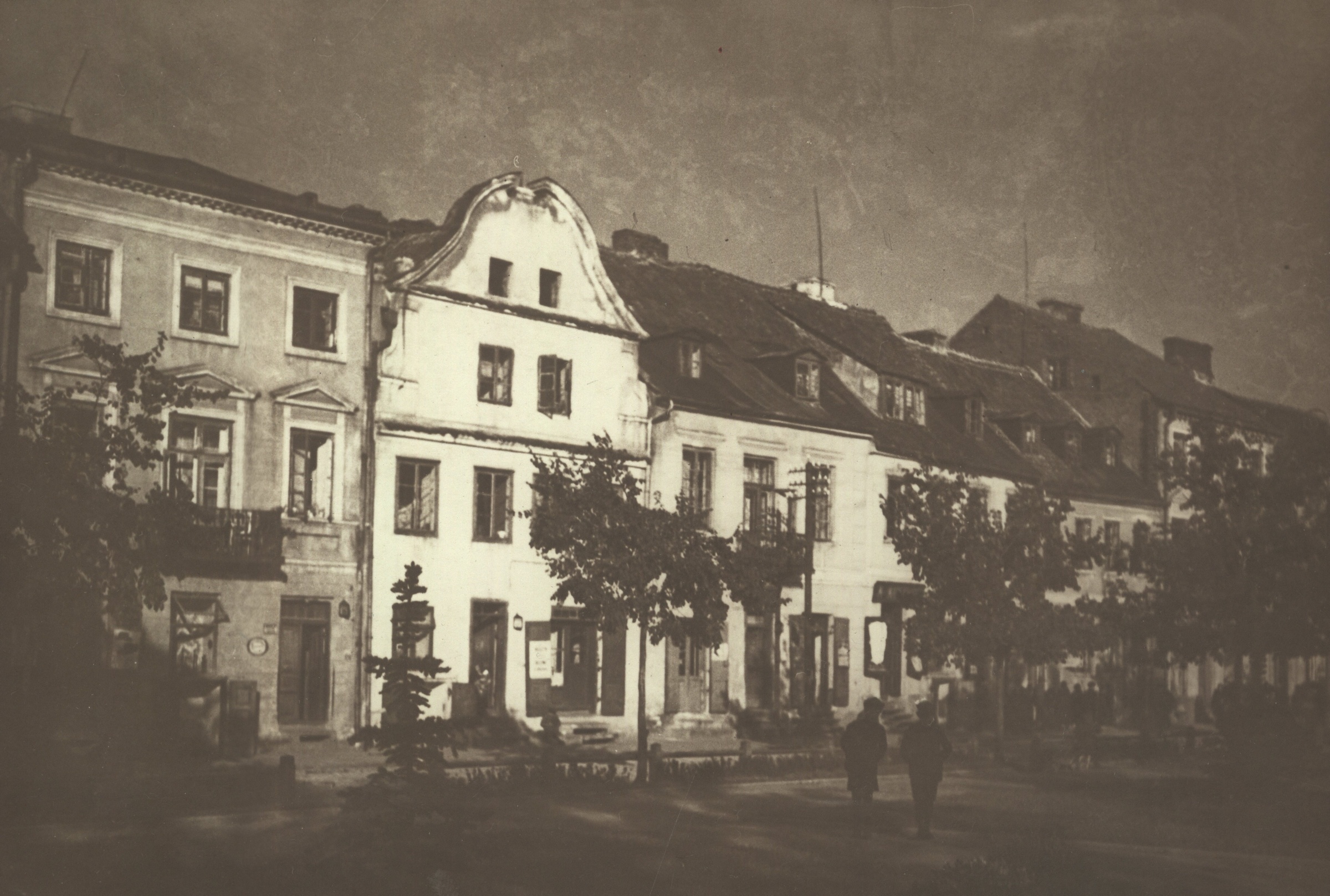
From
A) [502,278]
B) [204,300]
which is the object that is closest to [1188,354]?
[502,278]

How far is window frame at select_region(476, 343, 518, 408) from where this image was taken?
9.98 metres

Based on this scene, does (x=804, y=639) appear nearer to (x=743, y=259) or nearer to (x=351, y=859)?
(x=743, y=259)

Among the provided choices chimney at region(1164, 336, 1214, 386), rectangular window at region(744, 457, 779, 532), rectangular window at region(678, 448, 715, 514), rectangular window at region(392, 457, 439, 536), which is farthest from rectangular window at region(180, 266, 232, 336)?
chimney at region(1164, 336, 1214, 386)

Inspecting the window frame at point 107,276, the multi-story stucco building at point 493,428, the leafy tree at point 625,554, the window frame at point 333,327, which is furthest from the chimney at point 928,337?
the window frame at point 107,276

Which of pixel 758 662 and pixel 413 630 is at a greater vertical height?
pixel 413 630

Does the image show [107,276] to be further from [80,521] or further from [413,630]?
[413,630]

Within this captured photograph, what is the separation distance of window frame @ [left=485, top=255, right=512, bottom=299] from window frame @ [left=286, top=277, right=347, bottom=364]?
4.22 feet

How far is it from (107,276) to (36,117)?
2.87ft

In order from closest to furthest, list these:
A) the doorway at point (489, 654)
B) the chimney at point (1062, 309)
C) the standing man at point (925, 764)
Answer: the doorway at point (489, 654)
the standing man at point (925, 764)
the chimney at point (1062, 309)

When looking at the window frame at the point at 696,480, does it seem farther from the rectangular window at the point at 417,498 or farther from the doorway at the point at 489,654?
the rectangular window at the point at 417,498

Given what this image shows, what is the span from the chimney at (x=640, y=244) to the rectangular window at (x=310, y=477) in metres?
2.29

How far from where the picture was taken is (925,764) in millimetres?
10203

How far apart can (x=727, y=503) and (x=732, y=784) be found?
2.17 metres

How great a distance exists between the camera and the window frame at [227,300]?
8328 millimetres
